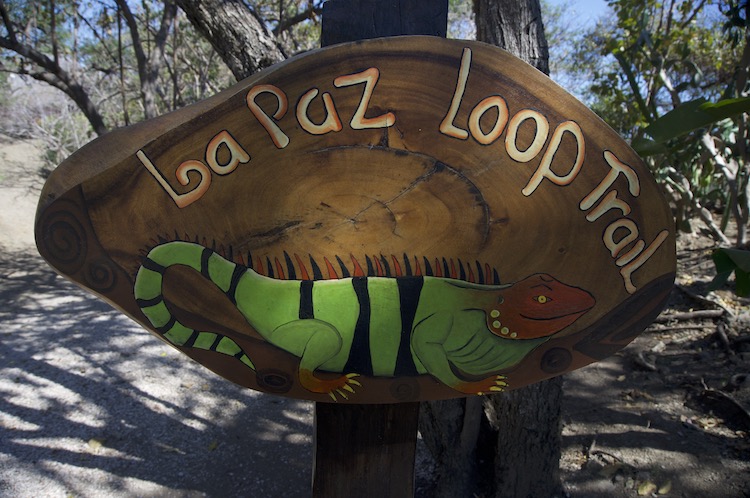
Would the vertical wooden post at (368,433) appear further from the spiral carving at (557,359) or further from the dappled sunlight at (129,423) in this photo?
the dappled sunlight at (129,423)

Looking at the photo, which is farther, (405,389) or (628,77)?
(628,77)

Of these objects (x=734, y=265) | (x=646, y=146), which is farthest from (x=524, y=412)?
(x=646, y=146)

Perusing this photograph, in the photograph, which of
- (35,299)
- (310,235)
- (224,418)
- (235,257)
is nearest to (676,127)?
(310,235)

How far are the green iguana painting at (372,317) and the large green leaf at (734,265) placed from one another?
0.85 meters

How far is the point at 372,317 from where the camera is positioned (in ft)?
3.76

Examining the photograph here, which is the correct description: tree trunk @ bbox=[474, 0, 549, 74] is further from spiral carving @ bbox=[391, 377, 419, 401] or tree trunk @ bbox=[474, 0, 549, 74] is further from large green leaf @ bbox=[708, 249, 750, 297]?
spiral carving @ bbox=[391, 377, 419, 401]

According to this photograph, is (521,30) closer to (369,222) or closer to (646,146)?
(646,146)

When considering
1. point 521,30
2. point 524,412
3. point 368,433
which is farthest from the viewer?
point 524,412

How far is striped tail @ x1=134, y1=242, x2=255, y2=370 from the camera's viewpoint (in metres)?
1.11

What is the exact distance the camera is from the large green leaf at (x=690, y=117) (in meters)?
1.50

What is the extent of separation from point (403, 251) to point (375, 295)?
11 cm

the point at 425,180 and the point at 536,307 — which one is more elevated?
the point at 425,180

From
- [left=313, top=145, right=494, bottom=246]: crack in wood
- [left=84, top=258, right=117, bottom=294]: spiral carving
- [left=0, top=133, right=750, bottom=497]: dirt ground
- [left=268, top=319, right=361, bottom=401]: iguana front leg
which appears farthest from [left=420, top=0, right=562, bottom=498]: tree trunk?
[left=84, top=258, right=117, bottom=294]: spiral carving

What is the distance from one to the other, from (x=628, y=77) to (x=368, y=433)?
257 centimetres
